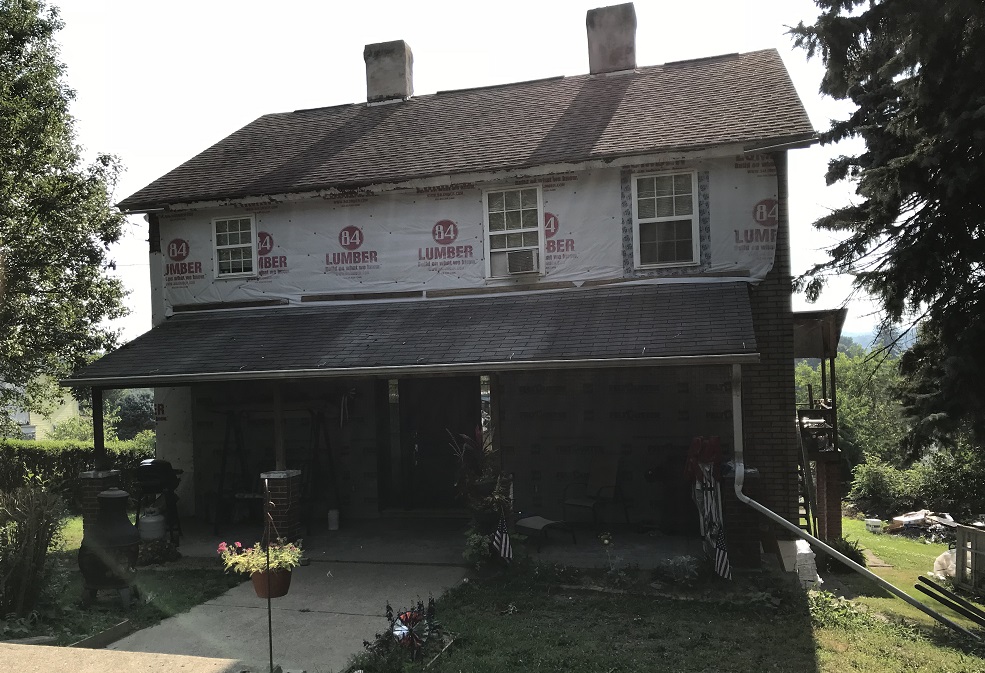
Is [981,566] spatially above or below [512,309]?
below

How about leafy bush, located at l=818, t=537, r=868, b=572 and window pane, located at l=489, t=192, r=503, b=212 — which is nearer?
leafy bush, located at l=818, t=537, r=868, b=572

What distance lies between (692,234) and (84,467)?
15138mm

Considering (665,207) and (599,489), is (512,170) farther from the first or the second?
(599,489)

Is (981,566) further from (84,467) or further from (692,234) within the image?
(84,467)

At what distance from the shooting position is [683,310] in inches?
400

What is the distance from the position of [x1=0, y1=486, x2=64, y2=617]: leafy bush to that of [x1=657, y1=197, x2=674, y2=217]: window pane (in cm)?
882

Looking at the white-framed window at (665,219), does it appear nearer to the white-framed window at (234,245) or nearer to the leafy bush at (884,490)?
the white-framed window at (234,245)

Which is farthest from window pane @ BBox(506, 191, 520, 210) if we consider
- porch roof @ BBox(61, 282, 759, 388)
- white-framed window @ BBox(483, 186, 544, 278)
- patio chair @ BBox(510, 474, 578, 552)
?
patio chair @ BBox(510, 474, 578, 552)

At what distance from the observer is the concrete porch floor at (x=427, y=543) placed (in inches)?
393

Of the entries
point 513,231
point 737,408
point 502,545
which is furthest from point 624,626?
point 513,231

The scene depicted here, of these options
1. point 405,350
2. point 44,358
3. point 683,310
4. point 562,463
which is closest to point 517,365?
point 405,350

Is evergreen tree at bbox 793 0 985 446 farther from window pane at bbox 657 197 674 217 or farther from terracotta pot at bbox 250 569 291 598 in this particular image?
terracotta pot at bbox 250 569 291 598

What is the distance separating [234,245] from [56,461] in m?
9.57

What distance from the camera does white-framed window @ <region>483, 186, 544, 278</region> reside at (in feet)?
39.4
